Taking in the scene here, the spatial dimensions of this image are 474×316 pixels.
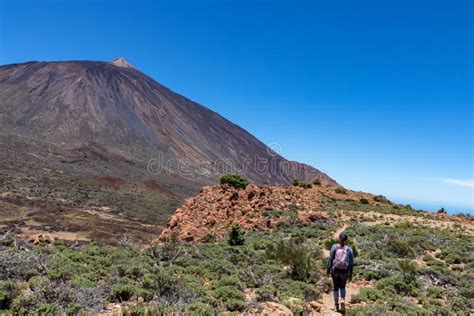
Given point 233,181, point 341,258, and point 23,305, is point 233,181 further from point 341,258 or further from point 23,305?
point 23,305

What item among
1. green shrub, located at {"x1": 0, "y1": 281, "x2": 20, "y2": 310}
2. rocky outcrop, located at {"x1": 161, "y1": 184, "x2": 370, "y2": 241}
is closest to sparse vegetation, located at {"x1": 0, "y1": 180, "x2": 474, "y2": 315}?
green shrub, located at {"x1": 0, "y1": 281, "x2": 20, "y2": 310}

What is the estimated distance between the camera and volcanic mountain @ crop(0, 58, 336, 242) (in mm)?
53125

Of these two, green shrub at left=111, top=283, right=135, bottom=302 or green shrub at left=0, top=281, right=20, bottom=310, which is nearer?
green shrub at left=0, top=281, right=20, bottom=310

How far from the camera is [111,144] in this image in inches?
3634

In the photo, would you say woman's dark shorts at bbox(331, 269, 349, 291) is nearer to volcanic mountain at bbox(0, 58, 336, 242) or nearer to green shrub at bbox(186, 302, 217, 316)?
green shrub at bbox(186, 302, 217, 316)

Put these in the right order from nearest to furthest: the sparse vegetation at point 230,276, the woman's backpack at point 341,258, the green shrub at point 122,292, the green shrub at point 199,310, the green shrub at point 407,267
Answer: the green shrub at point 199,310
the sparse vegetation at point 230,276
the green shrub at point 122,292
the woman's backpack at point 341,258
the green shrub at point 407,267

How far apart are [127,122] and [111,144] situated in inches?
701

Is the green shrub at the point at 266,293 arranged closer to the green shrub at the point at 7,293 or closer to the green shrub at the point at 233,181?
the green shrub at the point at 7,293

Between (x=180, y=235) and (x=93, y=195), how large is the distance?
35.8 metres

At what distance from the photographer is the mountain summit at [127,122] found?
302 ft

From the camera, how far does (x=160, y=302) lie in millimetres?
6164

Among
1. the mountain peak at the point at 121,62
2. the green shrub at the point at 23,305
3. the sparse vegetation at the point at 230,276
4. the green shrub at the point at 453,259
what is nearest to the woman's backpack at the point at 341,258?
the sparse vegetation at the point at 230,276

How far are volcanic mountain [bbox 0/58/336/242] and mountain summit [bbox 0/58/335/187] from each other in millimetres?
296

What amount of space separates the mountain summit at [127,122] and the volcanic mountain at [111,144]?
296 mm
